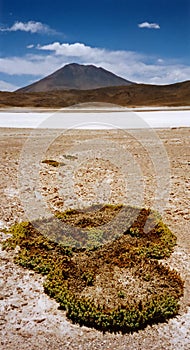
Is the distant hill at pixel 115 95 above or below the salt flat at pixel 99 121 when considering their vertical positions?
above

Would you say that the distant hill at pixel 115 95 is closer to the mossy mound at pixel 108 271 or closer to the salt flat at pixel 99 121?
the salt flat at pixel 99 121

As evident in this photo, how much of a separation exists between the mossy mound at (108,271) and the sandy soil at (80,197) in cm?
19

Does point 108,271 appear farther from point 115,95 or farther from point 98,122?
point 115,95

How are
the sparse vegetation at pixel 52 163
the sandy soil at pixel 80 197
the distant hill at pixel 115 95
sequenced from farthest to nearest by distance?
the distant hill at pixel 115 95 < the sparse vegetation at pixel 52 163 < the sandy soil at pixel 80 197

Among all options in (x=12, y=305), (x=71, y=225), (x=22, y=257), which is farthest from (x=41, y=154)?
(x=12, y=305)

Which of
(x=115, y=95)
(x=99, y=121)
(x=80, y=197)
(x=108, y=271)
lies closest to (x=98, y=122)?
(x=99, y=121)

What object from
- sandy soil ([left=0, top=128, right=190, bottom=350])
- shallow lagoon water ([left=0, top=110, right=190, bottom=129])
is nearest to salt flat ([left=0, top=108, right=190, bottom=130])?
shallow lagoon water ([left=0, top=110, right=190, bottom=129])

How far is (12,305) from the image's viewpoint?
6336 millimetres

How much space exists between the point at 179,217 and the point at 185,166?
5.82 m

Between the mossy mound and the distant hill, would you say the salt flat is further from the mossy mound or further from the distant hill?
the distant hill

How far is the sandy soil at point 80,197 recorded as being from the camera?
5664mm

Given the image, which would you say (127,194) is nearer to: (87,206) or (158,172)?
(87,206)

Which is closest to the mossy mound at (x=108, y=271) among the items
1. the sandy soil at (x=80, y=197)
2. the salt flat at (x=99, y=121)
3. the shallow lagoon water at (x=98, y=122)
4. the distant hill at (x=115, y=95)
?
the sandy soil at (x=80, y=197)

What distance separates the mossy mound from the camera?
239 inches
